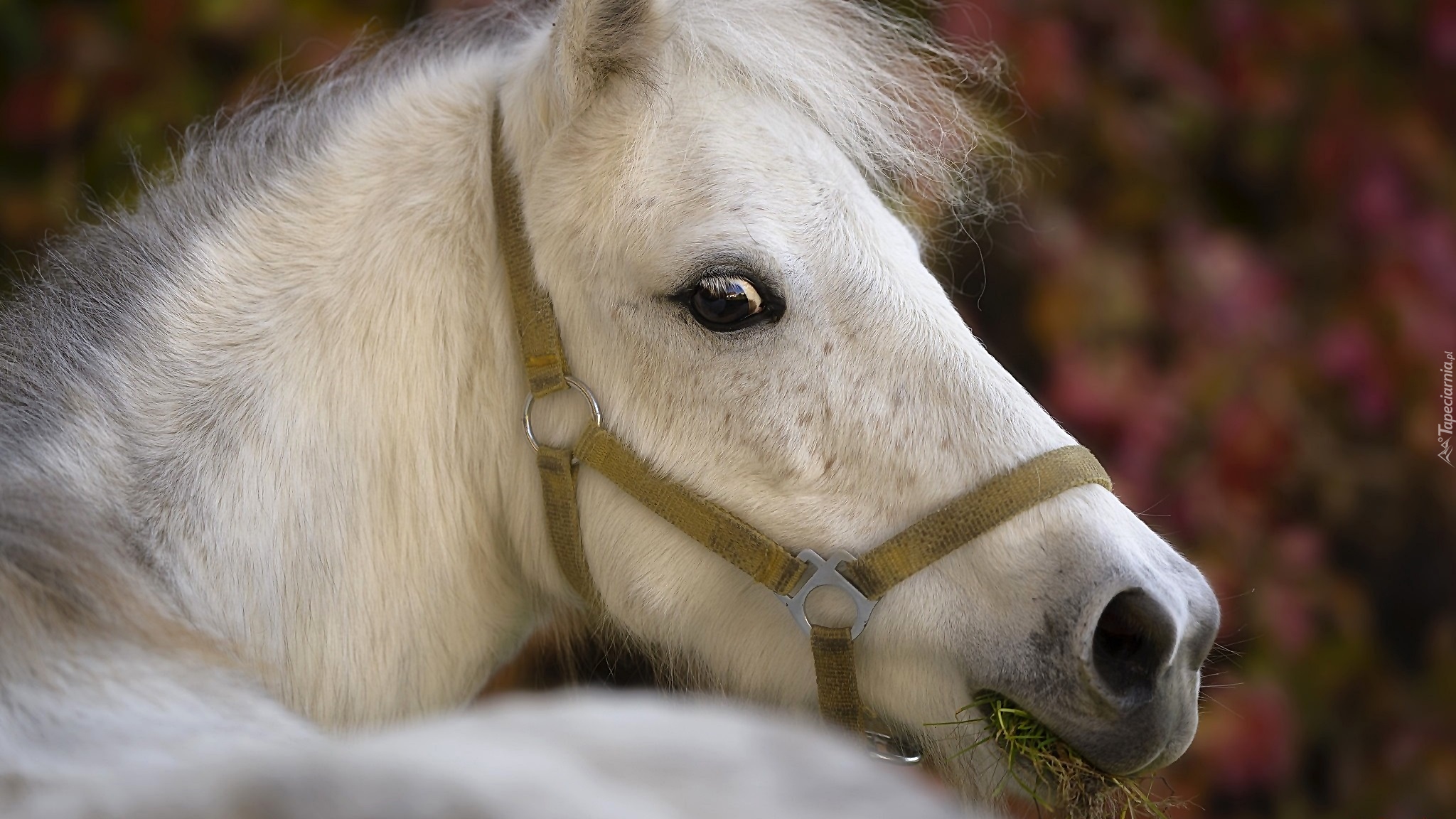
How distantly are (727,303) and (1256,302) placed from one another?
6.71 ft

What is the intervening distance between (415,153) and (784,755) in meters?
1.06

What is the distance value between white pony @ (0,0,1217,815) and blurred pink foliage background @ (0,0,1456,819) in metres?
1.19

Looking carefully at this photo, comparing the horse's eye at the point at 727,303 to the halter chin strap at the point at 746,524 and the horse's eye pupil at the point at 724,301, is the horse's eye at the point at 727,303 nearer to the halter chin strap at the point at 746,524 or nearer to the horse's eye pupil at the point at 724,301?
the horse's eye pupil at the point at 724,301

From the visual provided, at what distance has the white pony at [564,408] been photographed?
1158 millimetres

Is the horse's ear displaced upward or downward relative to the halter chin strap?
upward

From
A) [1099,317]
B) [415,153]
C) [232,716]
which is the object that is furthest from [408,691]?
[1099,317]

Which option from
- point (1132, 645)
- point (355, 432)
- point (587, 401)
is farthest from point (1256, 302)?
point (355, 432)

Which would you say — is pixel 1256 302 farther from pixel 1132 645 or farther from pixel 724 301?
pixel 724 301

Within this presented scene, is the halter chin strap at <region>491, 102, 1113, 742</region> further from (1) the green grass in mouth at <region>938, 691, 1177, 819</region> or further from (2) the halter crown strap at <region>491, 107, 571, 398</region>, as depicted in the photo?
(1) the green grass in mouth at <region>938, 691, 1177, 819</region>

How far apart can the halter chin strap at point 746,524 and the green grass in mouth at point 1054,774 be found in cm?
17

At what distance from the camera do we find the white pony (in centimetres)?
116

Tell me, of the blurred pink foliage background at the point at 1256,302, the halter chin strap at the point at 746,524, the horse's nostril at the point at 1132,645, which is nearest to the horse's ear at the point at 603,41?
the halter chin strap at the point at 746,524

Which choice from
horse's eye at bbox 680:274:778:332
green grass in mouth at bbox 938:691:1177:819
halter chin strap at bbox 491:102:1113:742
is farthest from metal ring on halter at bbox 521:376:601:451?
green grass in mouth at bbox 938:691:1177:819

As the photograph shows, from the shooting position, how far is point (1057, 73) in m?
2.54
